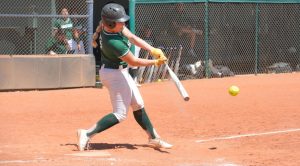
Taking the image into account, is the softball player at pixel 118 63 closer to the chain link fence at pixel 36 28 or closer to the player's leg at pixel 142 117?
the player's leg at pixel 142 117

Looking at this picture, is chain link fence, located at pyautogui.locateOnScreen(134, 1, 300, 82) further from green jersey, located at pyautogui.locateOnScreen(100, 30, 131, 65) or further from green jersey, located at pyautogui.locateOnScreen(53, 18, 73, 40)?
green jersey, located at pyautogui.locateOnScreen(100, 30, 131, 65)

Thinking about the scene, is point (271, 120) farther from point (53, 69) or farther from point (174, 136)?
point (53, 69)

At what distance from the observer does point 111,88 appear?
7633 millimetres

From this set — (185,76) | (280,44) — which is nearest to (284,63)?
(280,44)

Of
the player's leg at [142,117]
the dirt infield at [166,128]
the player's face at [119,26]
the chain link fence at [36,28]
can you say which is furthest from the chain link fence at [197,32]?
the player's face at [119,26]

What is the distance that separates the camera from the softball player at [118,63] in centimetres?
734

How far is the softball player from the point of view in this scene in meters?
7.34

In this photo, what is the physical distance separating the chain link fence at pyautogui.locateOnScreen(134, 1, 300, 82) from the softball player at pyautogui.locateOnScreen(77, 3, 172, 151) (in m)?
9.18

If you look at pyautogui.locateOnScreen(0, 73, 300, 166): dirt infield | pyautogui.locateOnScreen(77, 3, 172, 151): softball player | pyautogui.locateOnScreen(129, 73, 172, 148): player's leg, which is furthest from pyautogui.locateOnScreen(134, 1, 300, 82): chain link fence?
pyautogui.locateOnScreen(77, 3, 172, 151): softball player

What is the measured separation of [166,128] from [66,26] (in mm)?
6807

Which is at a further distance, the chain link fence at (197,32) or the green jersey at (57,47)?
the chain link fence at (197,32)

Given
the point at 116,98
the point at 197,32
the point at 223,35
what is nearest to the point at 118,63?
the point at 116,98

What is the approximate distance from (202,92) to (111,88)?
7.14 meters

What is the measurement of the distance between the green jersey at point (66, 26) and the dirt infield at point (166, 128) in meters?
1.85
